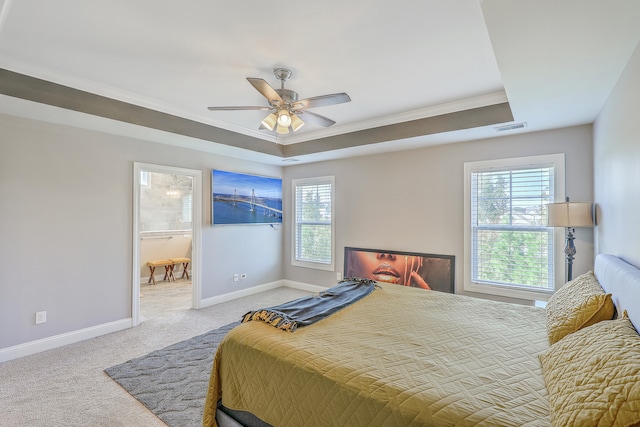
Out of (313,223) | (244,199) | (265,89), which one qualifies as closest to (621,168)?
(265,89)

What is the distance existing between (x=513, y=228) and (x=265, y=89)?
128 inches

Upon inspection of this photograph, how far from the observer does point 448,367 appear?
149cm

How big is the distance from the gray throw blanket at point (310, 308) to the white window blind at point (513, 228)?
5.88 ft

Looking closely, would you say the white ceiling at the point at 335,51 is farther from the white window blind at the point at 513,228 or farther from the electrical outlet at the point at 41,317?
the electrical outlet at the point at 41,317

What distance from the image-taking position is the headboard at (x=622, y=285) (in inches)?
51.8

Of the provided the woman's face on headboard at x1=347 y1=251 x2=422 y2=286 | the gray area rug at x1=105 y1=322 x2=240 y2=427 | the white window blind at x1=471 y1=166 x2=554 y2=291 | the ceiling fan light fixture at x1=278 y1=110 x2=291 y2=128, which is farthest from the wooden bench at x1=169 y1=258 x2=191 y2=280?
the white window blind at x1=471 y1=166 x2=554 y2=291

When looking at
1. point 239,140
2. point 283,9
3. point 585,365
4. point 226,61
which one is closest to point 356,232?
point 239,140

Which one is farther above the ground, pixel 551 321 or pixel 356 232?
pixel 356 232

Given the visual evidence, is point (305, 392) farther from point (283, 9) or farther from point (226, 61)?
point (226, 61)

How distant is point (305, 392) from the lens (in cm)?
149

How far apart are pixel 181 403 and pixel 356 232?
3384 millimetres

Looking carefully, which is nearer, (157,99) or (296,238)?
(157,99)

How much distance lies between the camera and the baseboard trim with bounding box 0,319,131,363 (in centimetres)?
301

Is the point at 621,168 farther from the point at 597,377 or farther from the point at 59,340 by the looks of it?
the point at 59,340
